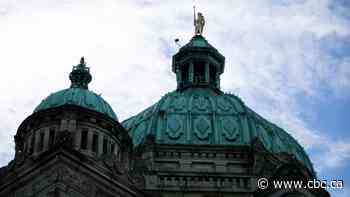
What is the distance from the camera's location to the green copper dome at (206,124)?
2724 inches

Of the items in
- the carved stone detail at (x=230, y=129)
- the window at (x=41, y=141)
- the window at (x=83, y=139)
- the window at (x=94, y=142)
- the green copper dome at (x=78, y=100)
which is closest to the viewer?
the window at (x=41, y=141)

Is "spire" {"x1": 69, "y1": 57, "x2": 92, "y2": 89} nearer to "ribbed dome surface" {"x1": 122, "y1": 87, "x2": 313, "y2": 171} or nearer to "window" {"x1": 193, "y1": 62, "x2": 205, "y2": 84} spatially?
"ribbed dome surface" {"x1": 122, "y1": 87, "x2": 313, "y2": 171}

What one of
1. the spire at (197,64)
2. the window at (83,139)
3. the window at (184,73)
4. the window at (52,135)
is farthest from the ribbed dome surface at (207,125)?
the window at (52,135)

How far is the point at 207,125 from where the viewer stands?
231ft

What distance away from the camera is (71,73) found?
69.7 metres

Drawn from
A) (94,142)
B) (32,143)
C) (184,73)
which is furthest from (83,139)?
(184,73)

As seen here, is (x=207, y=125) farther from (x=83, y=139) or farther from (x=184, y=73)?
(x=184, y=73)

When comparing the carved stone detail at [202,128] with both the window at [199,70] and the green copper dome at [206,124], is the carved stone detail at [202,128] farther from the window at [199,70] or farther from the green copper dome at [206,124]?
the window at [199,70]

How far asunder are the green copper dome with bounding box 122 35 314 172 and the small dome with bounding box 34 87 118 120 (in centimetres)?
733

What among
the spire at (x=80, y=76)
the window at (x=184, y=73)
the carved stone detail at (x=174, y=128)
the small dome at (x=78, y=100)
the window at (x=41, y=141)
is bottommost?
the window at (x=41, y=141)

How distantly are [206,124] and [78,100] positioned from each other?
13574 millimetres

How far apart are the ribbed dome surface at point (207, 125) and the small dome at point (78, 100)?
24.8 feet

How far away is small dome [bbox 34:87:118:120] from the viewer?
6106 centimetres

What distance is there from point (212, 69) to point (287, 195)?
33821 mm
